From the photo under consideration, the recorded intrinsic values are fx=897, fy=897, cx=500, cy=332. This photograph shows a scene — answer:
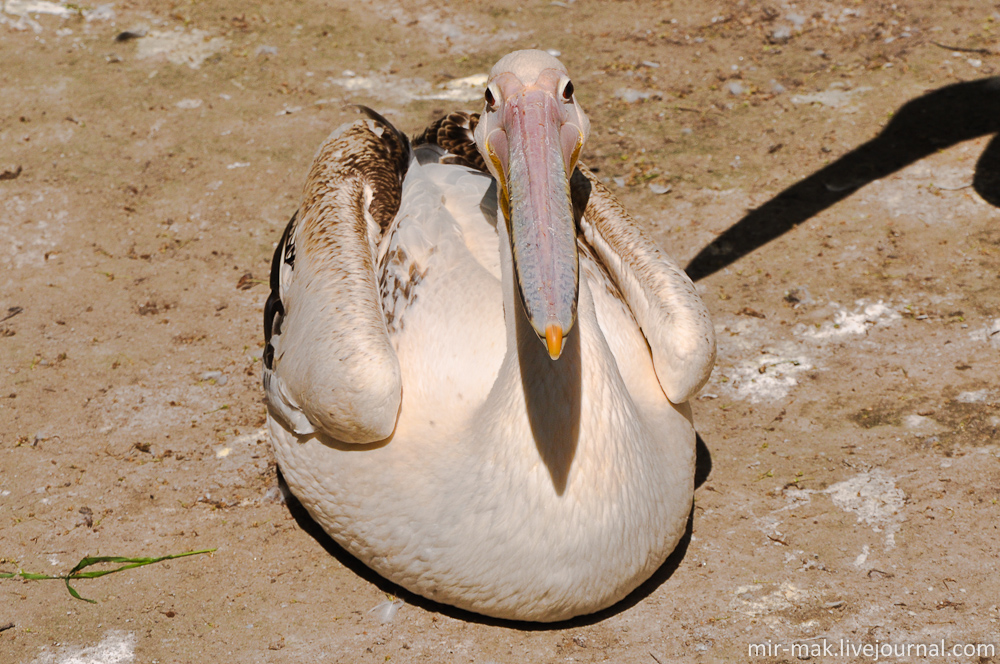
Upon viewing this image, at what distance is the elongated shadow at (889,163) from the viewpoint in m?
6.04

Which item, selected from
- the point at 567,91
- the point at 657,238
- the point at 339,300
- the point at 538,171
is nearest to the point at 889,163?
the point at 657,238

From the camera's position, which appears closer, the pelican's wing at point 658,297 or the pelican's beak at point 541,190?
the pelican's beak at point 541,190

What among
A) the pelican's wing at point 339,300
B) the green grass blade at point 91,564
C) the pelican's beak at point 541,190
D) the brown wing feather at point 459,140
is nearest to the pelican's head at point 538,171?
the pelican's beak at point 541,190

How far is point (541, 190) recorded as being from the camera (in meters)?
2.95

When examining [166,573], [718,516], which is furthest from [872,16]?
[166,573]

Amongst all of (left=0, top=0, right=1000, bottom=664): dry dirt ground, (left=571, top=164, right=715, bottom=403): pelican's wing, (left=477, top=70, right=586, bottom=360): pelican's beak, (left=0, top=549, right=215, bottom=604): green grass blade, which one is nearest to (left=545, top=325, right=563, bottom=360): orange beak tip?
(left=477, top=70, right=586, bottom=360): pelican's beak

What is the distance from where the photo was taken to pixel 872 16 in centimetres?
838

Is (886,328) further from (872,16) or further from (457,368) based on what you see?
(872,16)

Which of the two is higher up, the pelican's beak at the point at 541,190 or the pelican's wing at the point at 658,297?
the pelican's beak at the point at 541,190

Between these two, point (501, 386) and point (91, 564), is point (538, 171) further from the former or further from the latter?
point (91, 564)

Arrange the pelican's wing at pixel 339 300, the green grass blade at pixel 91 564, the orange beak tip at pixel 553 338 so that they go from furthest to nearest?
1. the green grass blade at pixel 91 564
2. the pelican's wing at pixel 339 300
3. the orange beak tip at pixel 553 338

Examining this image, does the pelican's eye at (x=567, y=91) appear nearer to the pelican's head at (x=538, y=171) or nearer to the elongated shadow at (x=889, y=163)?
the pelican's head at (x=538, y=171)

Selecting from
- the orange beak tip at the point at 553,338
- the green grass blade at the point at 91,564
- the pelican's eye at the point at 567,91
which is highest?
the pelican's eye at the point at 567,91

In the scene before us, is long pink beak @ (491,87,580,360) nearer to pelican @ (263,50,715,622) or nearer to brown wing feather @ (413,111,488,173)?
pelican @ (263,50,715,622)
